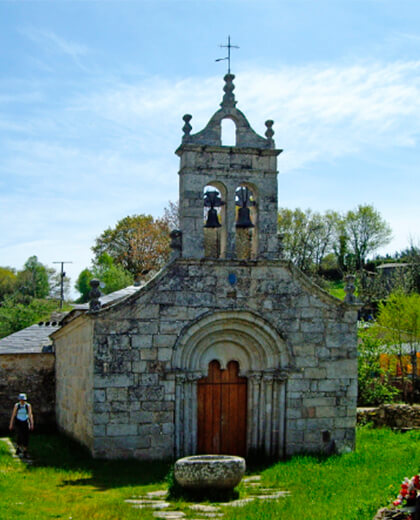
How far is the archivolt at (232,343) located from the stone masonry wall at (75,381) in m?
1.95

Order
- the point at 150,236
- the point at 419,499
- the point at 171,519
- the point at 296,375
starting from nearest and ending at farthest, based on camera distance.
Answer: the point at 419,499 < the point at 171,519 < the point at 296,375 < the point at 150,236

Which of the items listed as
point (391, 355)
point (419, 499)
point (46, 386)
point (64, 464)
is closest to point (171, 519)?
point (419, 499)

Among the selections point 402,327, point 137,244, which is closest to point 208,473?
point 402,327

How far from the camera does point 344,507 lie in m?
8.89

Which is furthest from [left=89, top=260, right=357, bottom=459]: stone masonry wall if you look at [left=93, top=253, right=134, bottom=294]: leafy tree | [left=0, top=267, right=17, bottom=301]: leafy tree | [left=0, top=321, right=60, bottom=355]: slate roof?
[left=0, top=267, right=17, bottom=301]: leafy tree

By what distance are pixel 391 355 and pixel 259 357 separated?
14.3m

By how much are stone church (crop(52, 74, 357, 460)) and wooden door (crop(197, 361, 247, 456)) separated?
0.07 ft

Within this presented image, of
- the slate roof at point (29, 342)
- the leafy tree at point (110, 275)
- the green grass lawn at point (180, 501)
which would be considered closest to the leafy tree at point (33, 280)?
the leafy tree at point (110, 275)

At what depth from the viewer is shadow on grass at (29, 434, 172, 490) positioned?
11.3 metres

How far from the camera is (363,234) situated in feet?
178

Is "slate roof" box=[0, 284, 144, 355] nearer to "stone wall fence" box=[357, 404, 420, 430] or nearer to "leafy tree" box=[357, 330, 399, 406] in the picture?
"stone wall fence" box=[357, 404, 420, 430]

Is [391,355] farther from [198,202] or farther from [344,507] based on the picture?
[344,507]

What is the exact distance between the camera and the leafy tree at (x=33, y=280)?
212 ft

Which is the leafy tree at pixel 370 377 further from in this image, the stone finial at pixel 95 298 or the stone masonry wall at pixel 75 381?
the stone finial at pixel 95 298
